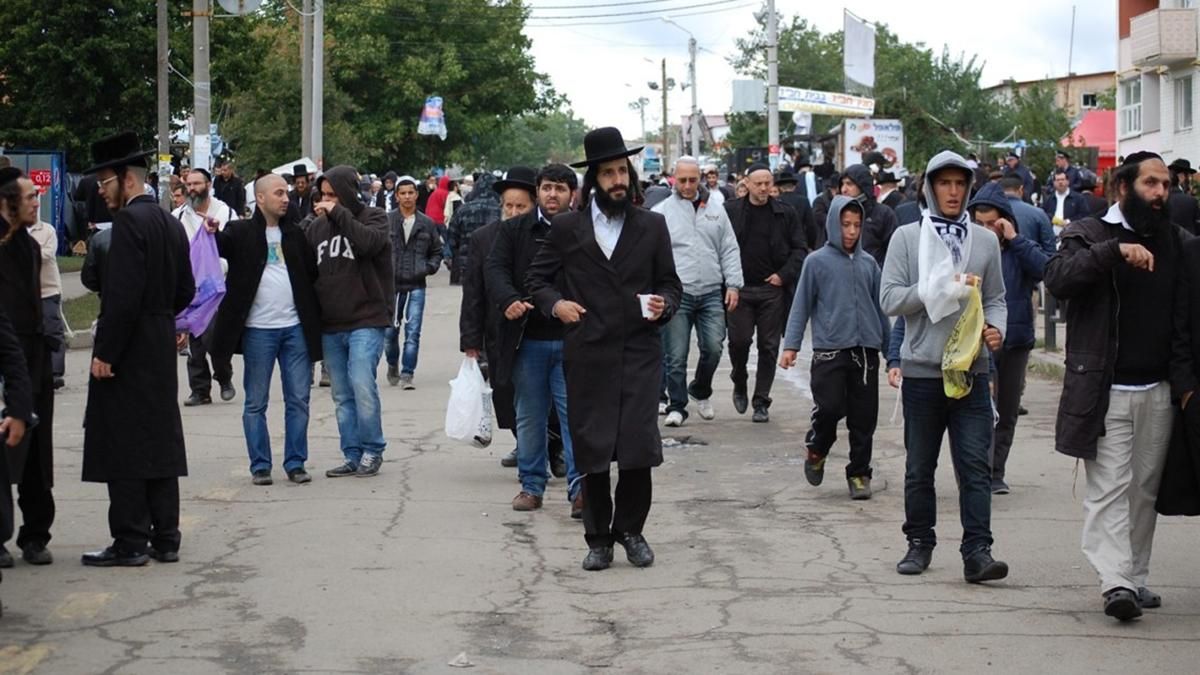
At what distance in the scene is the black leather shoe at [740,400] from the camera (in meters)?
14.4

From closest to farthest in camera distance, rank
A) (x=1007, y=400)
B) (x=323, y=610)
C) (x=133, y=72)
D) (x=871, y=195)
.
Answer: (x=323, y=610) < (x=1007, y=400) < (x=871, y=195) < (x=133, y=72)

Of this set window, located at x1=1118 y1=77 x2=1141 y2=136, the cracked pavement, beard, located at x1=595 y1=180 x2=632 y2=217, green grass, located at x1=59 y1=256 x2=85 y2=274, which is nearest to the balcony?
window, located at x1=1118 y1=77 x2=1141 y2=136

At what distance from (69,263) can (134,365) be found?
83.8 ft

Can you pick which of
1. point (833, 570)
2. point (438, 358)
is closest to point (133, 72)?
point (438, 358)

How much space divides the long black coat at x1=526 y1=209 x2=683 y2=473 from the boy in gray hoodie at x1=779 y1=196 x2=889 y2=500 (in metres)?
2.32

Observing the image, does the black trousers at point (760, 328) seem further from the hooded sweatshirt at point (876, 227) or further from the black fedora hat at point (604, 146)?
the black fedora hat at point (604, 146)

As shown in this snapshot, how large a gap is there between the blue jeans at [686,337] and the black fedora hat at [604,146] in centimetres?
507

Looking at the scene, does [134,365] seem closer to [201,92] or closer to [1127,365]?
[1127,365]

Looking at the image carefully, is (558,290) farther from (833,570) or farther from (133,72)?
(133,72)

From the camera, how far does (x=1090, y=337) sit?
24.3ft

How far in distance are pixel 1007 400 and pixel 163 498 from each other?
16.4 ft

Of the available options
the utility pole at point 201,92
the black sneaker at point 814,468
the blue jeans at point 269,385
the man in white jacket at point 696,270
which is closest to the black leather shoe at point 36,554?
the blue jeans at point 269,385

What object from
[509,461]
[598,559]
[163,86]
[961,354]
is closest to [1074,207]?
[509,461]

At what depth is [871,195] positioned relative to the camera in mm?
14617
